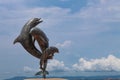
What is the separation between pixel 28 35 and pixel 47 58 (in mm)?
1217

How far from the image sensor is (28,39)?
63.5 feet

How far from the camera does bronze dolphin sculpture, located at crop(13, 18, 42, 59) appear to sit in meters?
19.3

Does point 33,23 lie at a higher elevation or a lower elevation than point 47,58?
higher

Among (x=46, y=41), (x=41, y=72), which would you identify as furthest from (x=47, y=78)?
(x=46, y=41)

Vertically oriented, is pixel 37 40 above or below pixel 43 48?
above

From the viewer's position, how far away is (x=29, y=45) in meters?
19.5

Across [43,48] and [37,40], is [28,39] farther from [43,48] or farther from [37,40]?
[43,48]

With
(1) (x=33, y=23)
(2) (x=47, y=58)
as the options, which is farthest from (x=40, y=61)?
(1) (x=33, y=23)

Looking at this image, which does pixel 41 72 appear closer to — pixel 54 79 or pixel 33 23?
pixel 54 79

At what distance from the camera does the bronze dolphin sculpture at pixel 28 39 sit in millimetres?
19344

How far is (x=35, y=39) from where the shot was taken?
19562mm

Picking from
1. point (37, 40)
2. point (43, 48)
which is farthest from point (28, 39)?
point (43, 48)

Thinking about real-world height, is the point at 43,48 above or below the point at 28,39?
below

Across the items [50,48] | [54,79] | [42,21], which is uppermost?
[42,21]
